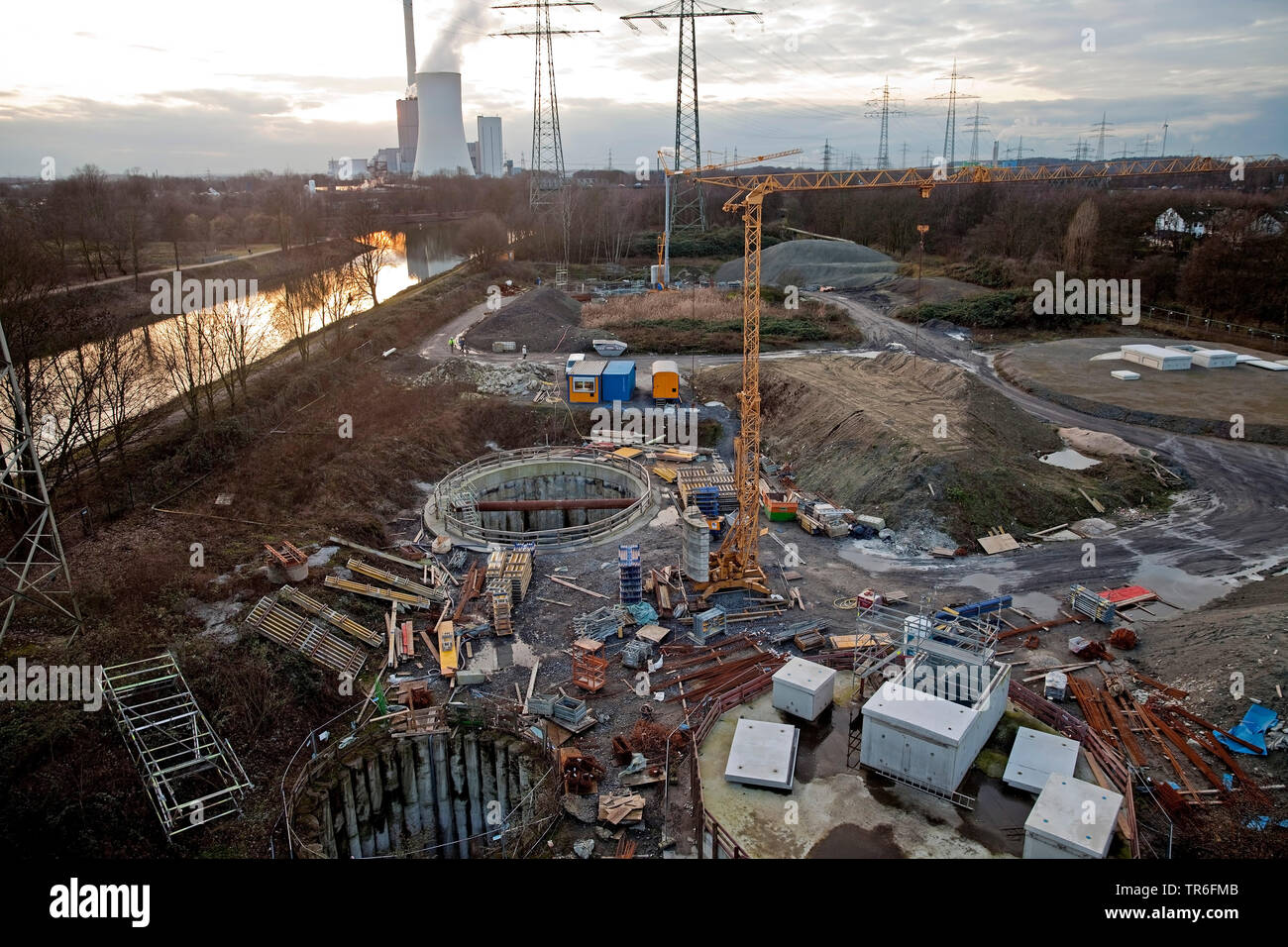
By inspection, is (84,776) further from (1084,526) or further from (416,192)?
(416,192)

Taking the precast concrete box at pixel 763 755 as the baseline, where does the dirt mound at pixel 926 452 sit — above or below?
above

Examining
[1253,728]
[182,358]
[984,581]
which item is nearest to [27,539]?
[182,358]

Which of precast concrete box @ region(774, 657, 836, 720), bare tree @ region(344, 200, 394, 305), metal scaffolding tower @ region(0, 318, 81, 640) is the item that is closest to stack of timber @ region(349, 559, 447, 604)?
metal scaffolding tower @ region(0, 318, 81, 640)

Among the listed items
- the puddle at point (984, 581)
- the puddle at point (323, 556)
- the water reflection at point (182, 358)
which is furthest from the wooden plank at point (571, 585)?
the water reflection at point (182, 358)

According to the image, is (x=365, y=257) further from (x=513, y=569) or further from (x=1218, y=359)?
(x=1218, y=359)

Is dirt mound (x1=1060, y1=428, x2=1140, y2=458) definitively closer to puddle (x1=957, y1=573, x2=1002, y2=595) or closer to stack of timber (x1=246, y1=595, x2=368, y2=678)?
puddle (x1=957, y1=573, x2=1002, y2=595)

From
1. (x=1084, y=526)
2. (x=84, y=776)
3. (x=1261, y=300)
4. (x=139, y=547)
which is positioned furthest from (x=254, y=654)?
(x=1261, y=300)

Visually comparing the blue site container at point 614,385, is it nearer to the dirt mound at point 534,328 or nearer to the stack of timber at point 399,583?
the dirt mound at point 534,328
